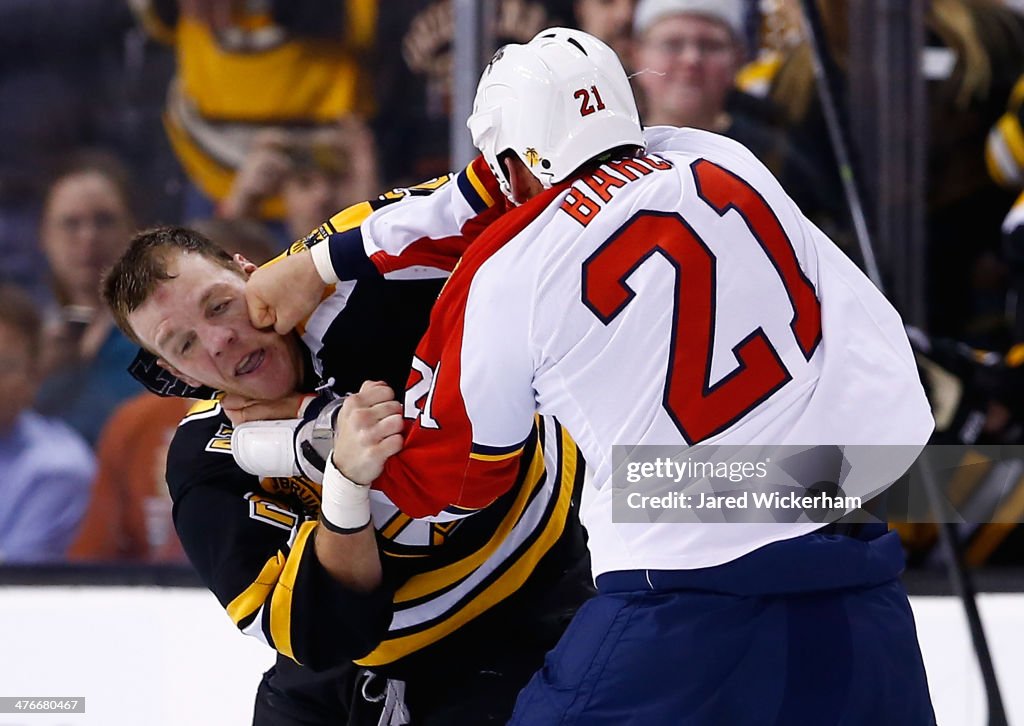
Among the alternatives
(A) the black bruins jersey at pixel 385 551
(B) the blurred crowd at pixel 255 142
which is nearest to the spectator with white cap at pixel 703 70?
(B) the blurred crowd at pixel 255 142

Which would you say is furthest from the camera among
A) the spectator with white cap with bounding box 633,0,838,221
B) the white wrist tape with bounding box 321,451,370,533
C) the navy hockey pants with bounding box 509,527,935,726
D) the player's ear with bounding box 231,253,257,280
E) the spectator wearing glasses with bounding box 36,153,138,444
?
the spectator wearing glasses with bounding box 36,153,138,444

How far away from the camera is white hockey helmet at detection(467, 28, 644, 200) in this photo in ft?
4.84

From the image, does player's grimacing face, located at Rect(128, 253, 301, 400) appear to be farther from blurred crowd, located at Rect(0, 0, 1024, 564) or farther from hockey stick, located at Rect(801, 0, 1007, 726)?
blurred crowd, located at Rect(0, 0, 1024, 564)

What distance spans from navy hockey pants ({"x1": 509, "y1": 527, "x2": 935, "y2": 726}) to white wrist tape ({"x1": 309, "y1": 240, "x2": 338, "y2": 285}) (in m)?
0.66

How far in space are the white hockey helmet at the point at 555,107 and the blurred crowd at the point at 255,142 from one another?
7.81ft

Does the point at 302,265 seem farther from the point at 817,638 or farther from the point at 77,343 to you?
the point at 77,343

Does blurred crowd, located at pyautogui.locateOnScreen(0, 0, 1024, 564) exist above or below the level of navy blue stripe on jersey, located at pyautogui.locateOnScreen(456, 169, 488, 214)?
below

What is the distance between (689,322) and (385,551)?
743 millimetres

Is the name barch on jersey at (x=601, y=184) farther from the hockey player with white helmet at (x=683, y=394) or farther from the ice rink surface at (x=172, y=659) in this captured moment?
the ice rink surface at (x=172, y=659)

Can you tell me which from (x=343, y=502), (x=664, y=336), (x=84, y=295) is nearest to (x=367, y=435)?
(x=343, y=502)

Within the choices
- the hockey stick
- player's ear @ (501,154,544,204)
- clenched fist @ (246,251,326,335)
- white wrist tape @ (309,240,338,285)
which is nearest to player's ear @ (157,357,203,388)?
clenched fist @ (246,251,326,335)

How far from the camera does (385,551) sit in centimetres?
190

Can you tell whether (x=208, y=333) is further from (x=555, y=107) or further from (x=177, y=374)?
(x=555, y=107)

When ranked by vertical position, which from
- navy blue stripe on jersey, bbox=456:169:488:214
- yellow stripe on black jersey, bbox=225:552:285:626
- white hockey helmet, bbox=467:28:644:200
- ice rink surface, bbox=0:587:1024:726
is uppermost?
white hockey helmet, bbox=467:28:644:200
